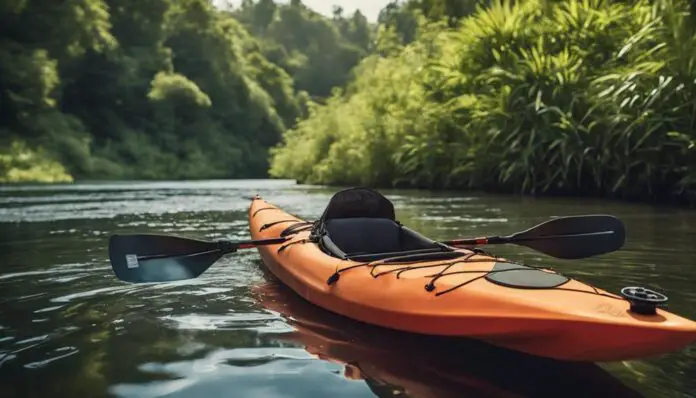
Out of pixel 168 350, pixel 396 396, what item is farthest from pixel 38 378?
pixel 396 396

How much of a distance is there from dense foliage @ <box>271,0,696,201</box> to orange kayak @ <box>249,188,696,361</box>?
6474 mm

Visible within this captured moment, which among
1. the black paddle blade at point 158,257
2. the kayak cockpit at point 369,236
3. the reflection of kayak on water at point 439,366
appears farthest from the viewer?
the kayak cockpit at point 369,236

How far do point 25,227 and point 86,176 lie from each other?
77.3 ft

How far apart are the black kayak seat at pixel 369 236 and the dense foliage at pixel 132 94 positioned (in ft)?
81.2

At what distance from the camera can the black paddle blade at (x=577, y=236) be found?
395 centimetres

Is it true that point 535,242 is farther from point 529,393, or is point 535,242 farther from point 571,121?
point 571,121

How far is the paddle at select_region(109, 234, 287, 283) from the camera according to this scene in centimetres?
386

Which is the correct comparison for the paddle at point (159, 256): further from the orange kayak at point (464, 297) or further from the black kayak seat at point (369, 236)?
the black kayak seat at point (369, 236)

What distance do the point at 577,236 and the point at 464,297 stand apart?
5.17 feet

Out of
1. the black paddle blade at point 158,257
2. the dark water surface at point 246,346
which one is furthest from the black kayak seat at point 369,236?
the black paddle blade at point 158,257

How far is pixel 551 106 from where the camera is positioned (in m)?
11.9

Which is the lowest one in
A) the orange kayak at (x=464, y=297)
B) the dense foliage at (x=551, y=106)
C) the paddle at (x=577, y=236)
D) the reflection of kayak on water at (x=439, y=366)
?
the reflection of kayak on water at (x=439, y=366)

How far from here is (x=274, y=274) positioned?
194 inches

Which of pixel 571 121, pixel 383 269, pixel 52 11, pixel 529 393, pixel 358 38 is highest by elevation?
pixel 358 38
